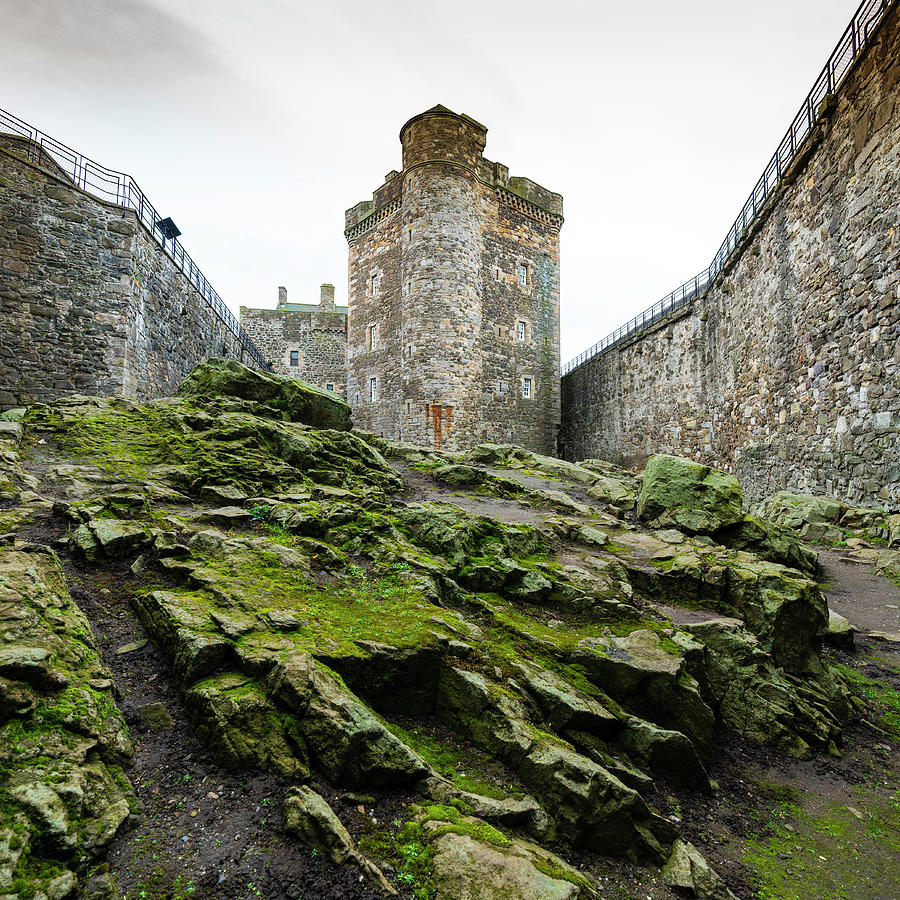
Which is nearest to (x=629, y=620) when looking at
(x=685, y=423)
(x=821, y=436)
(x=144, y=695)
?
(x=144, y=695)

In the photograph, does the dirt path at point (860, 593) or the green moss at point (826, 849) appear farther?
the dirt path at point (860, 593)

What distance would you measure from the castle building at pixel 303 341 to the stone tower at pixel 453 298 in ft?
52.4

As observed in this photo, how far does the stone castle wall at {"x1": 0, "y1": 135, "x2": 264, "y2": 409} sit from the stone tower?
12.8m

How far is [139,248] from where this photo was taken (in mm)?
17203

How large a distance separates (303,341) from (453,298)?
24.6m

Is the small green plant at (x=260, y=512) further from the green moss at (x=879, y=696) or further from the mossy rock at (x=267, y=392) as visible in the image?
the green moss at (x=879, y=696)

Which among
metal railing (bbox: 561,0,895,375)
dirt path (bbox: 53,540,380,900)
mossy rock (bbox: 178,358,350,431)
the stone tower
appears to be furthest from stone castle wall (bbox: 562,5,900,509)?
mossy rock (bbox: 178,358,350,431)

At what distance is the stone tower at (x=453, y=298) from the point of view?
26047mm

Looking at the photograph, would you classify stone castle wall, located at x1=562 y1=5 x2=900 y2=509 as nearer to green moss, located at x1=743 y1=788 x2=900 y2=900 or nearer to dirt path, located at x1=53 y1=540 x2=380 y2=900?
green moss, located at x1=743 y1=788 x2=900 y2=900

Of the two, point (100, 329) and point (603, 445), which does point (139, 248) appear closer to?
point (100, 329)

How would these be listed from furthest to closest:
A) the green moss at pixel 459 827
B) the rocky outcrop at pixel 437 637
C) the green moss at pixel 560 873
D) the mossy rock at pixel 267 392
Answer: the mossy rock at pixel 267 392 < the rocky outcrop at pixel 437 637 < the green moss at pixel 459 827 < the green moss at pixel 560 873

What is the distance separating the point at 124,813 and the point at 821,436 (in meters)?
15.6

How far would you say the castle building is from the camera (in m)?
46.0

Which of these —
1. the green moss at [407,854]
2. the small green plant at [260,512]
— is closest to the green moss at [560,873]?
the green moss at [407,854]
